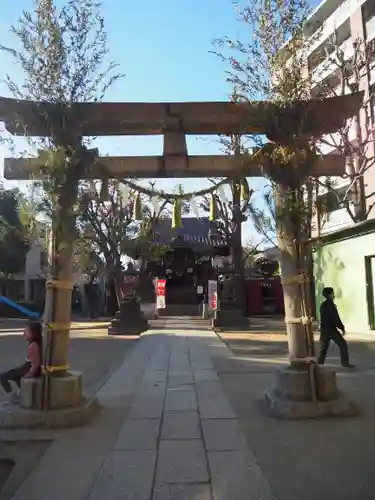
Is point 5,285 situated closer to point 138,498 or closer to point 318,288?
point 318,288

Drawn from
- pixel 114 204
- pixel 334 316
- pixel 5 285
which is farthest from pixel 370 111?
pixel 5 285

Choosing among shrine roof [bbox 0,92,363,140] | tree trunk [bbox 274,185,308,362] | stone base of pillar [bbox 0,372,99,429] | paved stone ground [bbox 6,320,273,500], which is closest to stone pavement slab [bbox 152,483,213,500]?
paved stone ground [bbox 6,320,273,500]

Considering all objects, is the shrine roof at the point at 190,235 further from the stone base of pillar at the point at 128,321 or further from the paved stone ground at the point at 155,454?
the paved stone ground at the point at 155,454

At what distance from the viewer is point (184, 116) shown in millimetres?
6930

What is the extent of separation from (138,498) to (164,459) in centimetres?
85

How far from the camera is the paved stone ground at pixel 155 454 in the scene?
3.87 metres

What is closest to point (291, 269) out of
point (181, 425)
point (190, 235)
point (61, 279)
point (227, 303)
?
point (181, 425)

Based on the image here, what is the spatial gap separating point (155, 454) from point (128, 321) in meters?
15.1

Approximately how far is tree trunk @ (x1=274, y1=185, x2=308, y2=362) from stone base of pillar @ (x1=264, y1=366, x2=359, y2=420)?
298mm

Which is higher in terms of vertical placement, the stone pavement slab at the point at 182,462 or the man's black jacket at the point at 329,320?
the man's black jacket at the point at 329,320

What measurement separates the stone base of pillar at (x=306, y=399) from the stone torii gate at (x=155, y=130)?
1.12 ft

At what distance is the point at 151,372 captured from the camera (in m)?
9.52

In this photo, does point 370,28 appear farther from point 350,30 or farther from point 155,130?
point 155,130

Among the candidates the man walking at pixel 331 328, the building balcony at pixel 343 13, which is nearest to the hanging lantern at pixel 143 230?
the man walking at pixel 331 328
